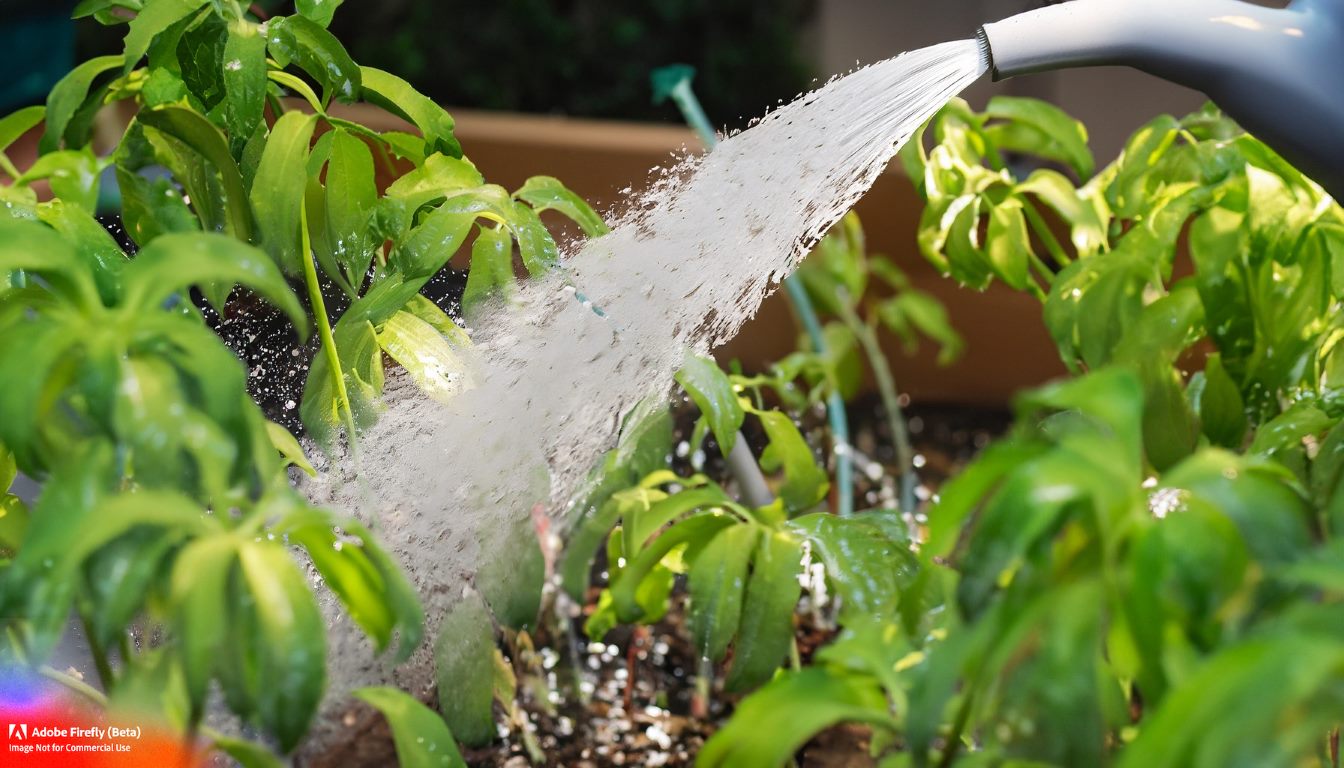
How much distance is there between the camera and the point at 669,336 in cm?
59

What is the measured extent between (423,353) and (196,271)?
195 mm

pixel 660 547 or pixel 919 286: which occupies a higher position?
pixel 660 547

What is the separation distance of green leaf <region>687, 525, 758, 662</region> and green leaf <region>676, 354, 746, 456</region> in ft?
Result: 0.20

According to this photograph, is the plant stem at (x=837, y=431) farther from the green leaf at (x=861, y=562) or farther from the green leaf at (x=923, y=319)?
the green leaf at (x=861, y=562)

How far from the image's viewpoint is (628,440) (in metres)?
0.61

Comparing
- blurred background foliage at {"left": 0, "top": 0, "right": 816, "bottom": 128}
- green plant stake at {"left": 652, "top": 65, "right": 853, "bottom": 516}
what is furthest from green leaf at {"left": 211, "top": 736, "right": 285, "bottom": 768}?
blurred background foliage at {"left": 0, "top": 0, "right": 816, "bottom": 128}

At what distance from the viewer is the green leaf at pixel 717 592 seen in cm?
46

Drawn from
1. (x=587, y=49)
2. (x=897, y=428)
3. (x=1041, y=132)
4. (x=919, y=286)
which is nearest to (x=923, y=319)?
(x=897, y=428)

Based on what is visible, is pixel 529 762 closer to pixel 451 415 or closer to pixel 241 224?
pixel 451 415

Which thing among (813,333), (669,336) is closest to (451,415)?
(669,336)

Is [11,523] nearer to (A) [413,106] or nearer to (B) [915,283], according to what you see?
(A) [413,106]

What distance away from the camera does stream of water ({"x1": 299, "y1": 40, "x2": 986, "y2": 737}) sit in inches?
22.0

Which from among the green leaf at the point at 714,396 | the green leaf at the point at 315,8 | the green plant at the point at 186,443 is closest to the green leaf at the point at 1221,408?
the green leaf at the point at 714,396

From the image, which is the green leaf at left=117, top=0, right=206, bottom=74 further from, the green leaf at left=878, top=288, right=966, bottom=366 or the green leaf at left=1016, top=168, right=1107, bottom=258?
the green leaf at left=878, top=288, right=966, bottom=366
